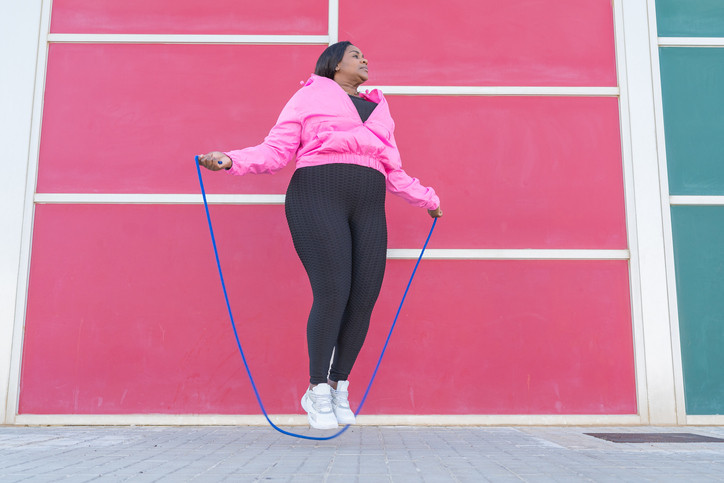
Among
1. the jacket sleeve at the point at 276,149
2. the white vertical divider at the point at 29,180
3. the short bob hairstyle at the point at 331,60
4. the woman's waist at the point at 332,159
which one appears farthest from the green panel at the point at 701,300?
the white vertical divider at the point at 29,180

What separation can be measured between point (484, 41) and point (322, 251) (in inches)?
59.2

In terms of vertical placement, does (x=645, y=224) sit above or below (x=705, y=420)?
above

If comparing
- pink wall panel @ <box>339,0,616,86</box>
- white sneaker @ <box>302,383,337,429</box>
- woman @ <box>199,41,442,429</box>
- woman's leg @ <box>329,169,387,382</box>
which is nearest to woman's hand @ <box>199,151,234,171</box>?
woman @ <box>199,41,442,429</box>

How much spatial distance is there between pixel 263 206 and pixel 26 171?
1.08 metres

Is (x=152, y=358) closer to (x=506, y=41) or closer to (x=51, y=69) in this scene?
(x=51, y=69)

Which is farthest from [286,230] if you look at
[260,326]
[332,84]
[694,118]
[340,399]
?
[694,118]

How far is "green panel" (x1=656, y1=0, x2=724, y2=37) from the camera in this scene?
275 cm

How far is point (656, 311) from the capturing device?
251 cm

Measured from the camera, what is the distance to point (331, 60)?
215 centimetres

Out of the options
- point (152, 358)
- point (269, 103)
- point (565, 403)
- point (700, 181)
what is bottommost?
point (565, 403)

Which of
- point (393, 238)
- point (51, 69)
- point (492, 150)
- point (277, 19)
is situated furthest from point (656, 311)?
point (51, 69)

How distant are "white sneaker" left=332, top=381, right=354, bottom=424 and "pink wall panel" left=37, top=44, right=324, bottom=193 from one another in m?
1.02

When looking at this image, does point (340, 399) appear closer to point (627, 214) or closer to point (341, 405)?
point (341, 405)

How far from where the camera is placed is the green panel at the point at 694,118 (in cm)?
263
